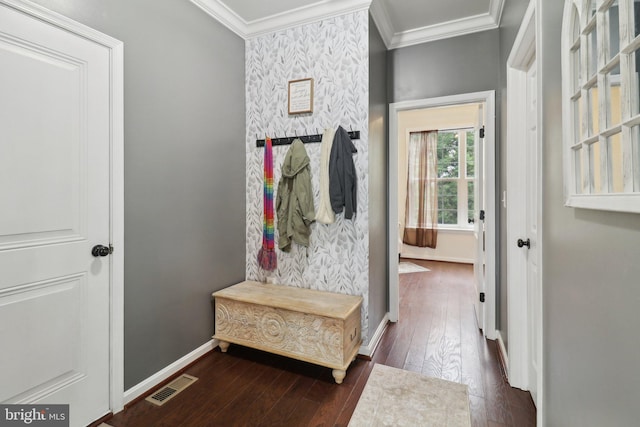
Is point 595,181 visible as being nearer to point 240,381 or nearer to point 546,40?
point 546,40

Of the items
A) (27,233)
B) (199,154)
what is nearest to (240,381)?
(27,233)

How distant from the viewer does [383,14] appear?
250cm

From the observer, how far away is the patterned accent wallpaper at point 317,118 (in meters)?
2.35

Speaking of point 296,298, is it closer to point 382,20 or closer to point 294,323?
point 294,323

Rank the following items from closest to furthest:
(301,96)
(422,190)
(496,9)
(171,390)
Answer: (171,390) < (496,9) < (301,96) < (422,190)

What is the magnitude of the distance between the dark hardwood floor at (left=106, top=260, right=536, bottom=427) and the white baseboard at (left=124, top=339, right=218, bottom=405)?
5cm

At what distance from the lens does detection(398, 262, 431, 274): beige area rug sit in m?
5.03

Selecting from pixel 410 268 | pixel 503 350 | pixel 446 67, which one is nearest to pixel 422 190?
pixel 410 268

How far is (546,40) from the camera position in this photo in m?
1.24

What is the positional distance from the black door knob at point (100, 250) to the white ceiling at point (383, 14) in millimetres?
1800

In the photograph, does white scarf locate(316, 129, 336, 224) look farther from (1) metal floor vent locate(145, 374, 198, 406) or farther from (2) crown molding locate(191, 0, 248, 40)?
(1) metal floor vent locate(145, 374, 198, 406)

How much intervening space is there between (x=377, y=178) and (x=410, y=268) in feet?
10.1

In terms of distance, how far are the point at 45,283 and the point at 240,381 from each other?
4.13 feet

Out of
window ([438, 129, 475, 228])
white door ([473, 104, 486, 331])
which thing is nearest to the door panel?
white door ([473, 104, 486, 331])
